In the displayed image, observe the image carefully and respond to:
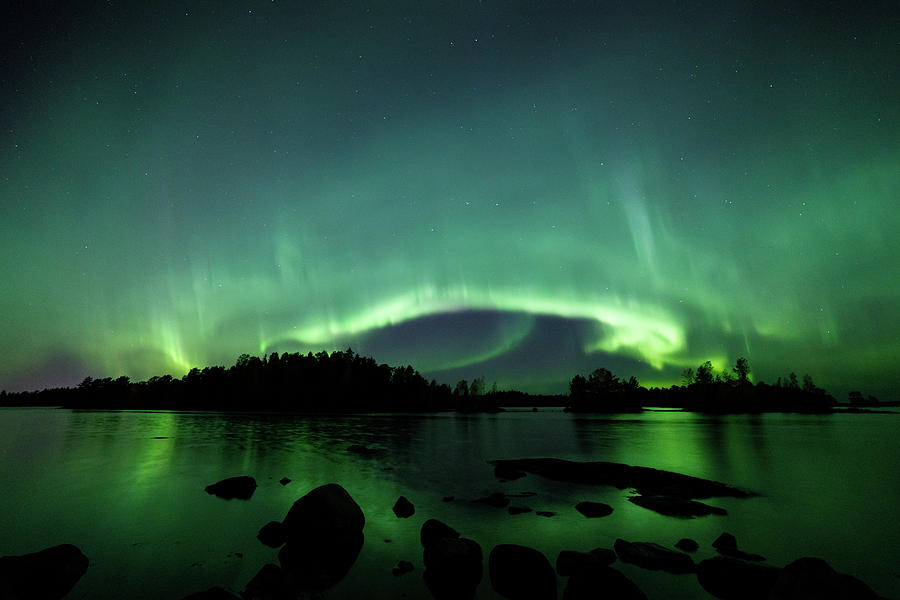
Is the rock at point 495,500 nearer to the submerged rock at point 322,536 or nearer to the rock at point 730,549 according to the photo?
the submerged rock at point 322,536

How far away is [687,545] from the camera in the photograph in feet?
51.8

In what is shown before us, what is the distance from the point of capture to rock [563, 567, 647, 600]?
10.7 m

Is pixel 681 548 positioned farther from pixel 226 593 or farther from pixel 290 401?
pixel 290 401

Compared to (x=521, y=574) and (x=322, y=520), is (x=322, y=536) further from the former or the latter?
(x=521, y=574)

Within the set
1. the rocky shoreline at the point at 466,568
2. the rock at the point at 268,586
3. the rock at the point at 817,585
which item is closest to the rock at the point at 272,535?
the rocky shoreline at the point at 466,568

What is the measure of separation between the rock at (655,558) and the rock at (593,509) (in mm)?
5929

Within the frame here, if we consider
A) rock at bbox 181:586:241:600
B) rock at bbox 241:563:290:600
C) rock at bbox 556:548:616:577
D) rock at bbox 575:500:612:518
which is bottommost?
rock at bbox 575:500:612:518

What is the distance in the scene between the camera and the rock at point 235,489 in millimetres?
24688

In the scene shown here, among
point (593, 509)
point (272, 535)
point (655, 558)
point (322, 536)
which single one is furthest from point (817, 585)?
point (272, 535)

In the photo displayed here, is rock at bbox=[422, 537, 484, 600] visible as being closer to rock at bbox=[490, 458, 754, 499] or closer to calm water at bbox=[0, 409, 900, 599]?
calm water at bbox=[0, 409, 900, 599]

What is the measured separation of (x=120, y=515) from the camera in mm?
21828

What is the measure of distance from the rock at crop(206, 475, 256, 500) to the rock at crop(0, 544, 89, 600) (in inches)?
454

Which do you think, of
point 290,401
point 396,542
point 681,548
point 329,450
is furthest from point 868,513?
point 290,401

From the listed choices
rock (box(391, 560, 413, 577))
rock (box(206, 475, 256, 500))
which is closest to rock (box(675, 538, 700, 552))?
rock (box(391, 560, 413, 577))
